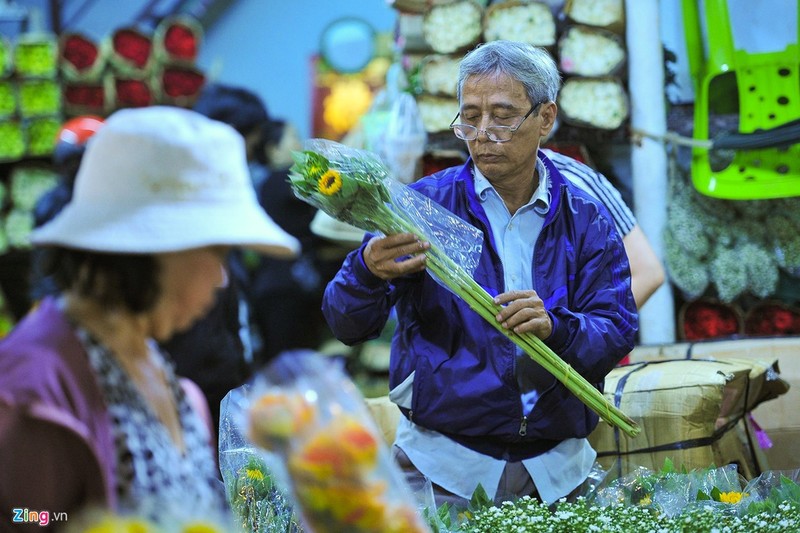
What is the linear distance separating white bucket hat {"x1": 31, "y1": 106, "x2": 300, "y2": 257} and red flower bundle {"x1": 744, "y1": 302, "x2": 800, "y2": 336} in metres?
4.30

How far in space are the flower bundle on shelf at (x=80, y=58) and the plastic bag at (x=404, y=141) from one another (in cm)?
221

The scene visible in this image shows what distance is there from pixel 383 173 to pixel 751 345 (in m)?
2.56

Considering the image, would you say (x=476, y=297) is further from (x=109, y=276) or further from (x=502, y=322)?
(x=109, y=276)

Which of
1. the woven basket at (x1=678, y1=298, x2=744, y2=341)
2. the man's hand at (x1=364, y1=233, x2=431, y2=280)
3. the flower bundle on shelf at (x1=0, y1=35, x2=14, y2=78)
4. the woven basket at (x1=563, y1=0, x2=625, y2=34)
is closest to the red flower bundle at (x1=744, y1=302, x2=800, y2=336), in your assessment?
the woven basket at (x1=678, y1=298, x2=744, y2=341)

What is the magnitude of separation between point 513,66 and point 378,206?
53cm

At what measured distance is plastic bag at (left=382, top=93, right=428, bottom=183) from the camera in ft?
16.8

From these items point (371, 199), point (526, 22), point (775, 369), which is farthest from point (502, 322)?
point (526, 22)

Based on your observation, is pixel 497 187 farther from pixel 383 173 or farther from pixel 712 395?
pixel 712 395

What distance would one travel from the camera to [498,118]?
2.81 metres

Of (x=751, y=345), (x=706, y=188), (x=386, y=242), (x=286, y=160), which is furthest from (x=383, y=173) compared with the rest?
(x=286, y=160)

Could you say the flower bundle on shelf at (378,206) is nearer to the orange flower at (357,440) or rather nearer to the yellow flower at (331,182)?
the yellow flower at (331,182)

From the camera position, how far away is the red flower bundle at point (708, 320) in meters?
5.38

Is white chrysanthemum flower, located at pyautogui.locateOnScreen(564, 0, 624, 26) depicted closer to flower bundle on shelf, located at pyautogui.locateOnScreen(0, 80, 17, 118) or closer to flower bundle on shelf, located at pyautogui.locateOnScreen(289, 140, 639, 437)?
flower bundle on shelf, located at pyautogui.locateOnScreen(289, 140, 639, 437)

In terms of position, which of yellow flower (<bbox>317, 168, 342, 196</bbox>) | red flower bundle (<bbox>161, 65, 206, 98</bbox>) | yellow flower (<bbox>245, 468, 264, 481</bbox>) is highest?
red flower bundle (<bbox>161, 65, 206, 98</bbox>)
